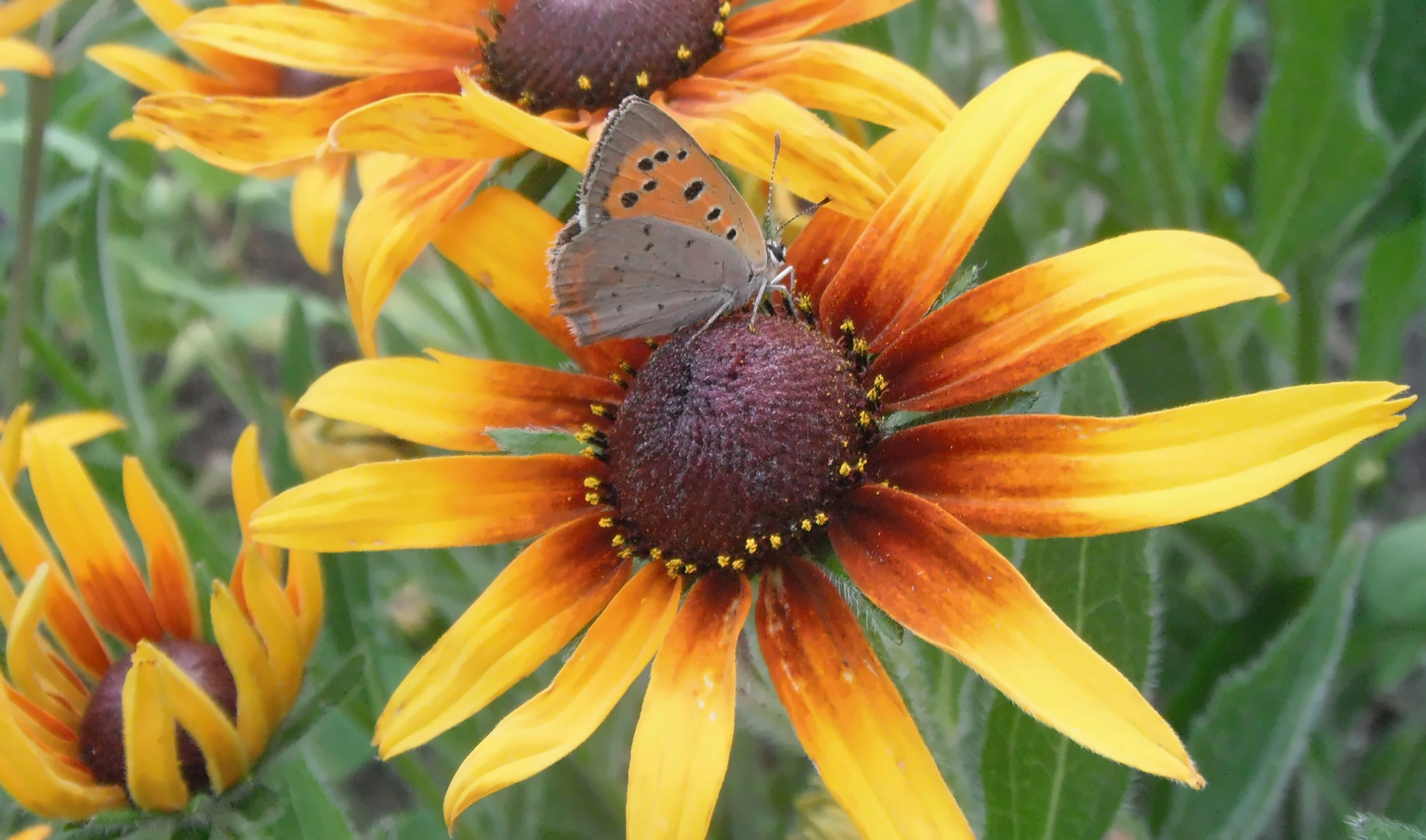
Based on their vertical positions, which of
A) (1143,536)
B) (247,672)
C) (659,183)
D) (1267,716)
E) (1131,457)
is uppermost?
(659,183)

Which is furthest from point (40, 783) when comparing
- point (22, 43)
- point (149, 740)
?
point (22, 43)

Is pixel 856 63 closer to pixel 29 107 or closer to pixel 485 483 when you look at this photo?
pixel 485 483

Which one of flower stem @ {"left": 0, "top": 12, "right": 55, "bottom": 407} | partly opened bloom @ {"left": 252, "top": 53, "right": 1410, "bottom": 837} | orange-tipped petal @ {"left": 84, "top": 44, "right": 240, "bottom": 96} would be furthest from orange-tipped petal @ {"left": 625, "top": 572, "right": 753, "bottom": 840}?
flower stem @ {"left": 0, "top": 12, "right": 55, "bottom": 407}

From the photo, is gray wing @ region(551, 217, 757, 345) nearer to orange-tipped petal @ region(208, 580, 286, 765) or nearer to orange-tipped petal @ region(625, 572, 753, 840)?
orange-tipped petal @ region(625, 572, 753, 840)

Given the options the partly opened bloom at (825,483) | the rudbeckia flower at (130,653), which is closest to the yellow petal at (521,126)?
the partly opened bloom at (825,483)

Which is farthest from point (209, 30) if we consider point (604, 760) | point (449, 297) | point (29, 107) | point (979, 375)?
point (449, 297)

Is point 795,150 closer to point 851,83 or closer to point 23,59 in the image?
point 851,83
